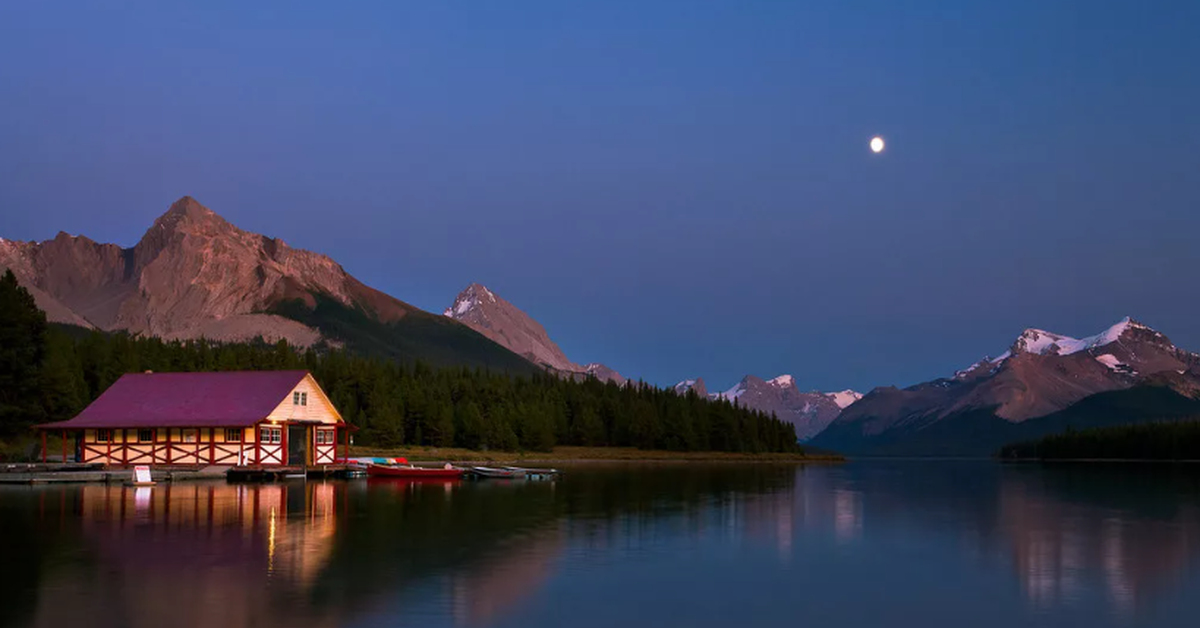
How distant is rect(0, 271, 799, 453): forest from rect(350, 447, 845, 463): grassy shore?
3878mm

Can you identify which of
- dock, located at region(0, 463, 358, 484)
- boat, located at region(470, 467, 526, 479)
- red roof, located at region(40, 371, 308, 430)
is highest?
red roof, located at region(40, 371, 308, 430)

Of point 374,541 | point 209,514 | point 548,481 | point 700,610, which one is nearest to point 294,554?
point 374,541

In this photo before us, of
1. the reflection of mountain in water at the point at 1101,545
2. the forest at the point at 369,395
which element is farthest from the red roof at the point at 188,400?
the reflection of mountain in water at the point at 1101,545

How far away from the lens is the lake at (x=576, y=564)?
22719 millimetres

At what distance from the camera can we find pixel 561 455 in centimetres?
16512

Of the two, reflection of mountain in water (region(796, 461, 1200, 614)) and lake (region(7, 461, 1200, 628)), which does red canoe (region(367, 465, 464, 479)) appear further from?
reflection of mountain in water (region(796, 461, 1200, 614))

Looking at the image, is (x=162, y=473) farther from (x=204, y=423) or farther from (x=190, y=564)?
(x=190, y=564)

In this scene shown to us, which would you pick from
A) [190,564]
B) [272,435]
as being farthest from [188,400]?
[190,564]

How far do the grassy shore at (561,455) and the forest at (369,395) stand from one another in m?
3.88

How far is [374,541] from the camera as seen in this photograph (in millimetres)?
35312

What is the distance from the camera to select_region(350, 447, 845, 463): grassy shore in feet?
436

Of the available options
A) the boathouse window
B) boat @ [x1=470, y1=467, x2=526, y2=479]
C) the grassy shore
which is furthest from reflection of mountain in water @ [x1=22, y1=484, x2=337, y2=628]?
the grassy shore

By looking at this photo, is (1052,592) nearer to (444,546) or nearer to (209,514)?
(444,546)

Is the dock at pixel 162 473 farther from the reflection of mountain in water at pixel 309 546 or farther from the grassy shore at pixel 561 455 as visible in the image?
the grassy shore at pixel 561 455
